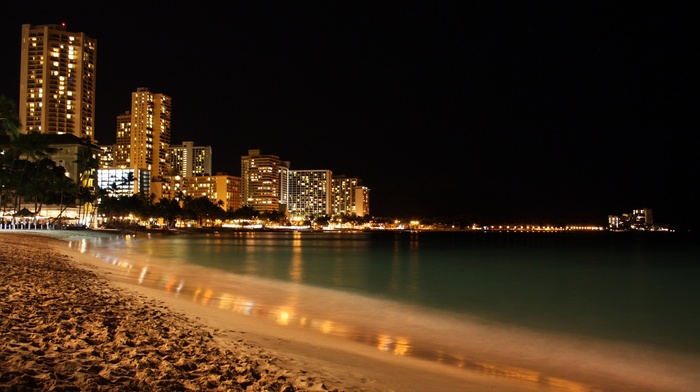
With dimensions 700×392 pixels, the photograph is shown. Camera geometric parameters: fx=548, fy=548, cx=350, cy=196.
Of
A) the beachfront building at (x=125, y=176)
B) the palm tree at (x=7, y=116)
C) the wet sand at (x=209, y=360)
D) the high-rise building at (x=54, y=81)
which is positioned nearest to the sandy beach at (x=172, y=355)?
the wet sand at (x=209, y=360)

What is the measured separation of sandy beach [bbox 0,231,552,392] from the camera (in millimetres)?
5691

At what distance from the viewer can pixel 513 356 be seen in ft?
36.4

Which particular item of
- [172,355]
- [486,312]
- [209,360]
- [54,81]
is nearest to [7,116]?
[486,312]

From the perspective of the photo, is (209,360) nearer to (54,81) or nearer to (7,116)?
(7,116)

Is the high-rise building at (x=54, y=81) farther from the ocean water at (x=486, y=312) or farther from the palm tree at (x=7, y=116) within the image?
the ocean water at (x=486, y=312)

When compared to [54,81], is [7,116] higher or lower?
lower

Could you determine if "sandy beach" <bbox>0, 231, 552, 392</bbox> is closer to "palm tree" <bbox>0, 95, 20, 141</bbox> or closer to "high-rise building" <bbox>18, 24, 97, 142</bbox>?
"palm tree" <bbox>0, 95, 20, 141</bbox>

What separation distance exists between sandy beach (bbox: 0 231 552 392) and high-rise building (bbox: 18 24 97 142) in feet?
510

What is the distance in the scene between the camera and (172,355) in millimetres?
7090

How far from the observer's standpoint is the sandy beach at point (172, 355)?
5.69 meters

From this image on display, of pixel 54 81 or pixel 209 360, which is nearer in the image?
pixel 209 360

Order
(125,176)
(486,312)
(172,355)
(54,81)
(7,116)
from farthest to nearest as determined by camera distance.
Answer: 1. (125,176)
2. (54,81)
3. (7,116)
4. (486,312)
5. (172,355)

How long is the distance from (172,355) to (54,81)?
547 ft

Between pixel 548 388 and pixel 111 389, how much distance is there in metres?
6.47
